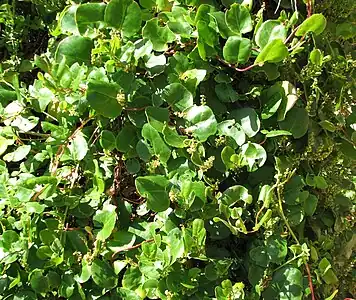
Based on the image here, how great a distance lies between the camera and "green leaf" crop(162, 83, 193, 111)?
107 centimetres

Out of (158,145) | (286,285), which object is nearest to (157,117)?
(158,145)

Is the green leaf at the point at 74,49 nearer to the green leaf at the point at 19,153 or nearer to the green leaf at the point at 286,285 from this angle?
the green leaf at the point at 19,153

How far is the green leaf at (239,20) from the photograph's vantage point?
3.50ft

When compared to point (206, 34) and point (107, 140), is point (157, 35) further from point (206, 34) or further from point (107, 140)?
point (107, 140)

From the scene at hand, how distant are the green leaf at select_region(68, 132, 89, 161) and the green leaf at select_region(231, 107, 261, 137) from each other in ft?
0.92

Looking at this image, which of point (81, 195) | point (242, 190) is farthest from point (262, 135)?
point (81, 195)

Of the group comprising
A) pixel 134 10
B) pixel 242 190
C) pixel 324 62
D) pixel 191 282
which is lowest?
pixel 191 282

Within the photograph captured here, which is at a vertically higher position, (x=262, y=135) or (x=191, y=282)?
(x=262, y=135)

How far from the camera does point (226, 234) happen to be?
1.09 metres

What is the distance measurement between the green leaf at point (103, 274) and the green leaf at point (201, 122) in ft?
0.93

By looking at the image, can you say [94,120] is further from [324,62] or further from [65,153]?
[324,62]

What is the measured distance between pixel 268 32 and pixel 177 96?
20 cm

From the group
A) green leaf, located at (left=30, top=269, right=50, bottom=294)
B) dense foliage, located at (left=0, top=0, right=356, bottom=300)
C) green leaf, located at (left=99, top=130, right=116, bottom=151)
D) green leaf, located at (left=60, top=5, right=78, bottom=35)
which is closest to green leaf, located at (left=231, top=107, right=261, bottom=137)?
dense foliage, located at (left=0, top=0, right=356, bottom=300)

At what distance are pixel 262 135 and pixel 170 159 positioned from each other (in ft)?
0.58
